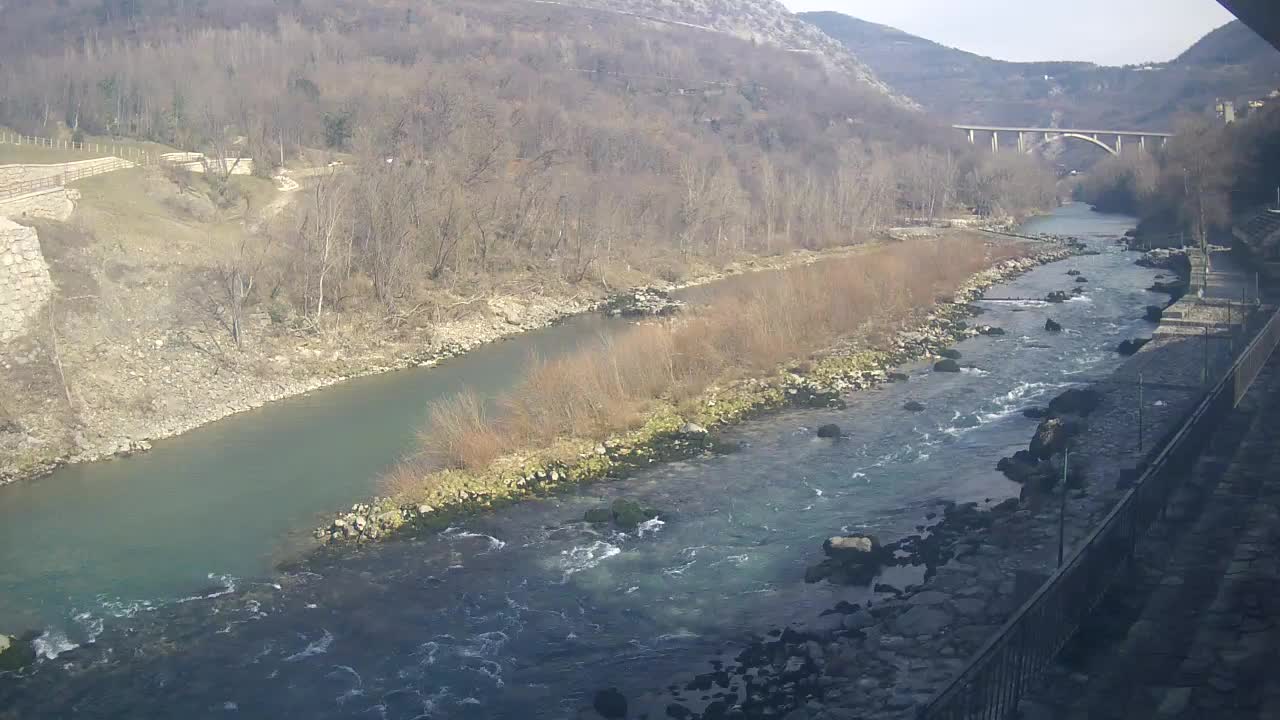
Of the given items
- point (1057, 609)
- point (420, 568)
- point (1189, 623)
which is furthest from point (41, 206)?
point (1189, 623)

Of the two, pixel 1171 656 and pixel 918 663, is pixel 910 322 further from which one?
pixel 1171 656

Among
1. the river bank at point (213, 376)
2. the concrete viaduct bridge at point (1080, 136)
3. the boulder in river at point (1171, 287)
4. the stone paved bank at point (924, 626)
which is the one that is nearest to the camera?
the stone paved bank at point (924, 626)

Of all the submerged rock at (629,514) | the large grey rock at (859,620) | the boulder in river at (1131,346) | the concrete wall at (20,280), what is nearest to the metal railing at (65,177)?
the concrete wall at (20,280)

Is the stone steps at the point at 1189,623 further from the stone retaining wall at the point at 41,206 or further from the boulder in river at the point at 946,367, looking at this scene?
the stone retaining wall at the point at 41,206

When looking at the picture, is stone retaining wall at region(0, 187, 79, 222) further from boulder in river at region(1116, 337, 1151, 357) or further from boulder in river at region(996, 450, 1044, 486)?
boulder in river at region(1116, 337, 1151, 357)

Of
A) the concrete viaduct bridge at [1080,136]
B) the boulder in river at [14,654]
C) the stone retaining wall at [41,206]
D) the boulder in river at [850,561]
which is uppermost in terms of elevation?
the concrete viaduct bridge at [1080,136]
